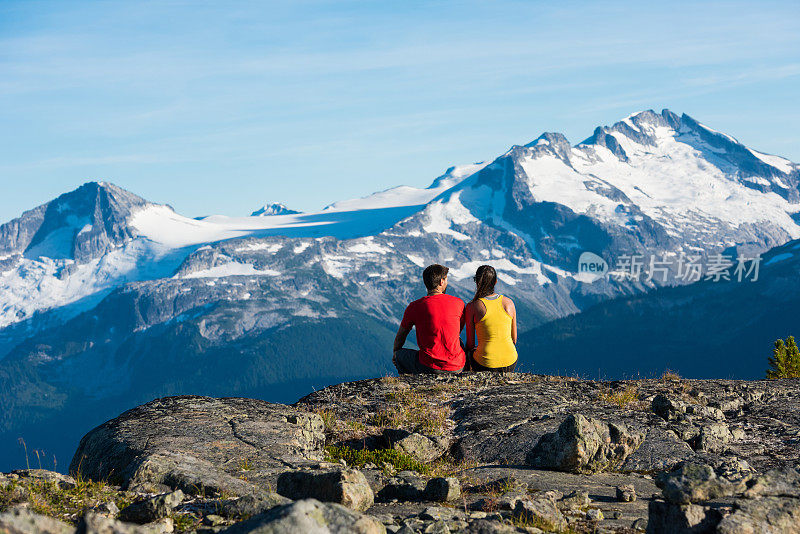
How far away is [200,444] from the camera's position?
13172mm

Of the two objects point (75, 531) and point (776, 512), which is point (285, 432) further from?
point (776, 512)

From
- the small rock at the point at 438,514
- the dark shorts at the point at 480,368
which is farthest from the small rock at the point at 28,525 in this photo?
the dark shorts at the point at 480,368

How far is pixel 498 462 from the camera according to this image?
44.8 feet

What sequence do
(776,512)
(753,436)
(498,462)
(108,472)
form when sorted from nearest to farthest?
(776,512) → (108,472) → (498,462) → (753,436)

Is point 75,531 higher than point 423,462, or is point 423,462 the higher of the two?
point 75,531

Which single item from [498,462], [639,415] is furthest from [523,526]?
[639,415]

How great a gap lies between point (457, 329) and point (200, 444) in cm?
705

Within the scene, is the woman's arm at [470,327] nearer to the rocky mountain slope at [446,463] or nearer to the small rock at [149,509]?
the rocky mountain slope at [446,463]

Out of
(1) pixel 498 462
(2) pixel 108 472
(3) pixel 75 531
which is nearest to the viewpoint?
(3) pixel 75 531

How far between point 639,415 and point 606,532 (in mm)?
6866

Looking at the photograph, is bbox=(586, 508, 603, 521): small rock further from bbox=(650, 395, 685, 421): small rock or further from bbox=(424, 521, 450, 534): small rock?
bbox=(650, 395, 685, 421): small rock

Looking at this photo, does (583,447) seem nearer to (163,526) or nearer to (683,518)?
(683,518)

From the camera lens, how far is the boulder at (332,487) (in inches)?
384

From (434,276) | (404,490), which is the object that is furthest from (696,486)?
(434,276)
